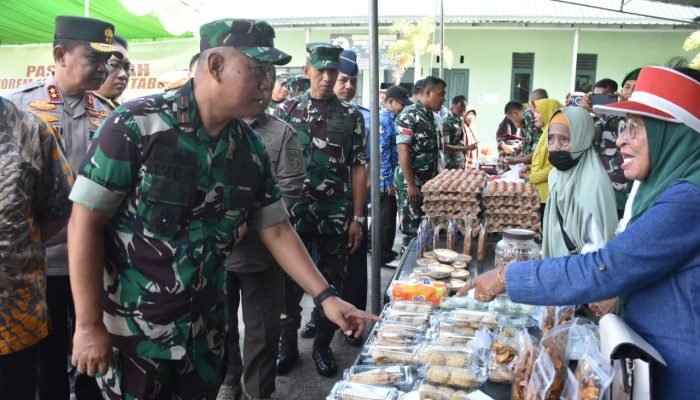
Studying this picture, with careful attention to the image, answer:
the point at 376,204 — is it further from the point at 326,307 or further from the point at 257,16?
the point at 257,16

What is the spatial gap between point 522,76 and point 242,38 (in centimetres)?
1539

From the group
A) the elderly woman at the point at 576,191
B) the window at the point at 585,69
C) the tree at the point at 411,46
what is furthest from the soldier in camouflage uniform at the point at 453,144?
the window at the point at 585,69

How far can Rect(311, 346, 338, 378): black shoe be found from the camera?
336 centimetres

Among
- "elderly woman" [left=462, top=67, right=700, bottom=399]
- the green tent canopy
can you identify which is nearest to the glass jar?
"elderly woman" [left=462, top=67, right=700, bottom=399]

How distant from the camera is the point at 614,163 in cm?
479

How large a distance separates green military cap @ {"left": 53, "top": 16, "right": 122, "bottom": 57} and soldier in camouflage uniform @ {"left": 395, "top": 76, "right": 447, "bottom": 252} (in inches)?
121

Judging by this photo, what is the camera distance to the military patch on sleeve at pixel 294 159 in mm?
2930

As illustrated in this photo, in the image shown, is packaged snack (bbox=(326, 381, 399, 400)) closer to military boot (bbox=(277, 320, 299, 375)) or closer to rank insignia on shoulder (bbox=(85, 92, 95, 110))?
military boot (bbox=(277, 320, 299, 375))

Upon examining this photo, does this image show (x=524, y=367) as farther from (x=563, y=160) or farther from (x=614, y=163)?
(x=614, y=163)

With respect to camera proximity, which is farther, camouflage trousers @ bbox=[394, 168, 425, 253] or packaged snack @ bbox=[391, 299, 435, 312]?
camouflage trousers @ bbox=[394, 168, 425, 253]

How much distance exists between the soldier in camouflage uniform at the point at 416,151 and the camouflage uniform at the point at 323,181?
1738mm

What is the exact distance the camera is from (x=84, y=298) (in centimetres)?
153

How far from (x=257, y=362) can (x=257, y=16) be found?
1267 centimetres

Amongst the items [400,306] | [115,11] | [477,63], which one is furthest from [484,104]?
[400,306]
